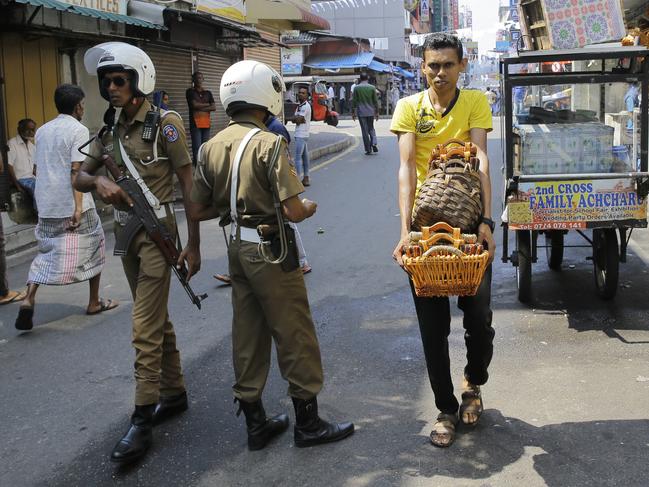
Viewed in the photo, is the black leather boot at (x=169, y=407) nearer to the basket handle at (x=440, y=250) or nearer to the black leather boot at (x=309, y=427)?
the black leather boot at (x=309, y=427)

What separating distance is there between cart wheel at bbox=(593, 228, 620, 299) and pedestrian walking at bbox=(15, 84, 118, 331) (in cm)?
408

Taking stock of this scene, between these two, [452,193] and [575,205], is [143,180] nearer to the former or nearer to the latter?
[452,193]

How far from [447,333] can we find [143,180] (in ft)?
5.64

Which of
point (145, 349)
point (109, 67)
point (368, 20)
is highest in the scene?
point (368, 20)

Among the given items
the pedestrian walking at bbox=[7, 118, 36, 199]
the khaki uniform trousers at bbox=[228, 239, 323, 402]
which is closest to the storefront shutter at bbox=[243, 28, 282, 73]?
the pedestrian walking at bbox=[7, 118, 36, 199]

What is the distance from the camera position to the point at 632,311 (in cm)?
626

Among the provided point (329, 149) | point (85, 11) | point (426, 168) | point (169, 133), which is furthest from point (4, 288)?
point (329, 149)

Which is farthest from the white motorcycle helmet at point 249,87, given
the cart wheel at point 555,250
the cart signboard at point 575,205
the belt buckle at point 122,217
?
the cart wheel at point 555,250

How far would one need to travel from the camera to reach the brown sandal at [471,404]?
4.11 meters

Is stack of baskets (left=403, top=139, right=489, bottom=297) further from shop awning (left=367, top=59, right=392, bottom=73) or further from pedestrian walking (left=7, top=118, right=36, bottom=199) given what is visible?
shop awning (left=367, top=59, right=392, bottom=73)

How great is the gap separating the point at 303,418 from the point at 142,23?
9.08 meters

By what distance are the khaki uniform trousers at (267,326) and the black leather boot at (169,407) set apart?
0.62 m

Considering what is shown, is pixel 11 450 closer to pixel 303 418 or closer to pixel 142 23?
pixel 303 418

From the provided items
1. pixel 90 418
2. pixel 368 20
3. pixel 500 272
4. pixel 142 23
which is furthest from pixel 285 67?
pixel 90 418
